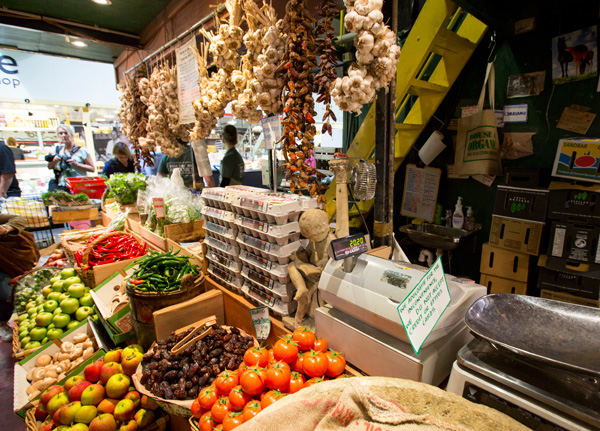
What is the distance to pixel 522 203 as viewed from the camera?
2.72m

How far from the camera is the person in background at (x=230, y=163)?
4.18m

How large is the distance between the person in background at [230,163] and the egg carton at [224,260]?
1.84m

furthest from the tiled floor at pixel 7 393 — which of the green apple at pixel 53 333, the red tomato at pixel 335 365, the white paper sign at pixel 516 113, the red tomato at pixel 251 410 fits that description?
the white paper sign at pixel 516 113

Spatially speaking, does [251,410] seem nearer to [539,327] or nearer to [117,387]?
[539,327]

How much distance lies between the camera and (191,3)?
3246 millimetres

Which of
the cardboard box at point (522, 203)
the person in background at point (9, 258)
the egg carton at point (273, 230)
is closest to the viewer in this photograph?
the egg carton at point (273, 230)

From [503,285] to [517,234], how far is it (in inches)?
20.8

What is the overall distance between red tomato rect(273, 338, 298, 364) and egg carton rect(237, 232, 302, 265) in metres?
0.49

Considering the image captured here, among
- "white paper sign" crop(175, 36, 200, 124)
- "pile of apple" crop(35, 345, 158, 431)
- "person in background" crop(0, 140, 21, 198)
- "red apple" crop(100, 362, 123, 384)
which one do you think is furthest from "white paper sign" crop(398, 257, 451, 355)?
"person in background" crop(0, 140, 21, 198)

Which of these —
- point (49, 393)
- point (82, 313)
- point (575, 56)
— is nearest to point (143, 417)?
point (49, 393)

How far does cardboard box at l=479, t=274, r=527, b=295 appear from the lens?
2818mm

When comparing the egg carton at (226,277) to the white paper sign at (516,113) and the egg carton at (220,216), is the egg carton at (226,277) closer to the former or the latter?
the egg carton at (220,216)

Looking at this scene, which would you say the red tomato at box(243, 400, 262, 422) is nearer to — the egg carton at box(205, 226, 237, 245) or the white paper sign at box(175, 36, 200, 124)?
the egg carton at box(205, 226, 237, 245)

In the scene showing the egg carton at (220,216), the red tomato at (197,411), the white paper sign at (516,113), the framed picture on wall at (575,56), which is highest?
the framed picture on wall at (575,56)
